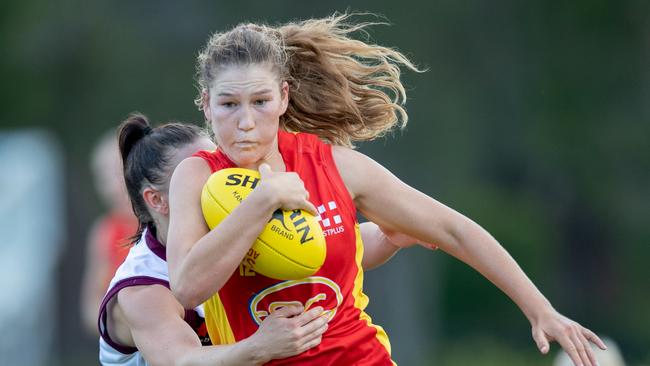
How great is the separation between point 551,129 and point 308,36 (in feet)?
39.7

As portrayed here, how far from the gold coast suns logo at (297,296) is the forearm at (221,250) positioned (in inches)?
11.7

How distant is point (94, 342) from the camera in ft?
55.8

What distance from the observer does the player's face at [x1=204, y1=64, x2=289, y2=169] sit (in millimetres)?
4258

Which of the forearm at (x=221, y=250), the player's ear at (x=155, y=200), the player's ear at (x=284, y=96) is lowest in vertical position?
the forearm at (x=221, y=250)

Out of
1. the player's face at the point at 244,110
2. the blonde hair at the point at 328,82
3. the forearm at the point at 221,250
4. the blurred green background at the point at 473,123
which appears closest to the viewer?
the forearm at the point at 221,250

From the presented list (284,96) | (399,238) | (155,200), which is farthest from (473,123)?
(284,96)

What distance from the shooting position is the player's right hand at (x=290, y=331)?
4297mm

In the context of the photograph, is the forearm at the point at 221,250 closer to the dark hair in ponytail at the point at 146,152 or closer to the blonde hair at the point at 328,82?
the blonde hair at the point at 328,82

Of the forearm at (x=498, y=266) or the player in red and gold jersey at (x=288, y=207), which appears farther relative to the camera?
the forearm at (x=498, y=266)

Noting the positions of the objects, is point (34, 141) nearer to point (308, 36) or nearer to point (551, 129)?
point (551, 129)

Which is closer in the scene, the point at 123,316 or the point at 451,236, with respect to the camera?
the point at 451,236

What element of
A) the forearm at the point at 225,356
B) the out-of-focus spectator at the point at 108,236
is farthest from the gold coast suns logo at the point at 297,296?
the out-of-focus spectator at the point at 108,236

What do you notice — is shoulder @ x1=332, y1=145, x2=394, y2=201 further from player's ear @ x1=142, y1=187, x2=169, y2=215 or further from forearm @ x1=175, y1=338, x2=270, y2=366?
player's ear @ x1=142, y1=187, x2=169, y2=215

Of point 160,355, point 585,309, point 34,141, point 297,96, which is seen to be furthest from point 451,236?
point 585,309
